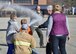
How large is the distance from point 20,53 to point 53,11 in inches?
96.4

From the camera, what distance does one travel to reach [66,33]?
9.45 metres

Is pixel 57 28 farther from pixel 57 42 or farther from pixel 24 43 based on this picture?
pixel 24 43

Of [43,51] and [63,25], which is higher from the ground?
[63,25]

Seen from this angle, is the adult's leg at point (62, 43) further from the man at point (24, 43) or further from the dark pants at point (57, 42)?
the man at point (24, 43)

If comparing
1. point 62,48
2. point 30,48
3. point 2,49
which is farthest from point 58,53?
point 2,49

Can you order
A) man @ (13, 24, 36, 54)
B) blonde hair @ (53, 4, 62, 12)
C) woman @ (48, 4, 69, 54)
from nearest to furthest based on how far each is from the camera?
man @ (13, 24, 36, 54)
blonde hair @ (53, 4, 62, 12)
woman @ (48, 4, 69, 54)

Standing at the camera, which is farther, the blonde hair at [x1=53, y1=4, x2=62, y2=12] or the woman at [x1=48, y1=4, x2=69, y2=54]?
the woman at [x1=48, y1=4, x2=69, y2=54]

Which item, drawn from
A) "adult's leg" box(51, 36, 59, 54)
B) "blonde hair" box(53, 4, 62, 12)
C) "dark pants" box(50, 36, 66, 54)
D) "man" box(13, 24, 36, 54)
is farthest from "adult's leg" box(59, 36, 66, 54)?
"man" box(13, 24, 36, 54)

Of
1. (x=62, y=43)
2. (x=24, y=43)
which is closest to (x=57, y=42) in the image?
(x=62, y=43)

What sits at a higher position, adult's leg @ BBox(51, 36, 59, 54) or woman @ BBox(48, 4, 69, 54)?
woman @ BBox(48, 4, 69, 54)

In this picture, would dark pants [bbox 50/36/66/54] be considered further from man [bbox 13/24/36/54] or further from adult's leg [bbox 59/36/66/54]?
man [bbox 13/24/36/54]

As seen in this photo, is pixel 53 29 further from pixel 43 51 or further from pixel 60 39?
pixel 43 51

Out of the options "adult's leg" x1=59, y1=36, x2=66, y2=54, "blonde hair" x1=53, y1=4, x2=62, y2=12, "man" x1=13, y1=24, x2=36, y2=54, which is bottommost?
"adult's leg" x1=59, y1=36, x2=66, y2=54

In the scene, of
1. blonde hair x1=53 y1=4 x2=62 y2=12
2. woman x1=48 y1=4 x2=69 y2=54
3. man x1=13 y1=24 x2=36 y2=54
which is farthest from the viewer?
woman x1=48 y1=4 x2=69 y2=54
